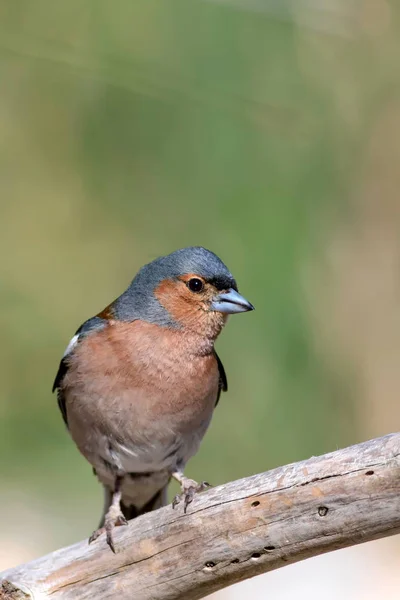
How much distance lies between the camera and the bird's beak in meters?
4.42

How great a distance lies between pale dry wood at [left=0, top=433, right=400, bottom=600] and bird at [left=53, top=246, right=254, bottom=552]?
12.5 inches

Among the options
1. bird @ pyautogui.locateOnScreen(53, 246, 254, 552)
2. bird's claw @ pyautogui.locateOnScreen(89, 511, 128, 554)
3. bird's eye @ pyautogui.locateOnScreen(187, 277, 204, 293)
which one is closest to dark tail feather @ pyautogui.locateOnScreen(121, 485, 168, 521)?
bird @ pyautogui.locateOnScreen(53, 246, 254, 552)

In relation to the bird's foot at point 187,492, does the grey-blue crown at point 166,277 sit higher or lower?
higher

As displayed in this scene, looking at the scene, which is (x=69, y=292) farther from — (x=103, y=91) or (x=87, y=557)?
(x=87, y=557)

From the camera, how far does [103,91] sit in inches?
363

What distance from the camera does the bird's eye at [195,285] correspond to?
450 cm

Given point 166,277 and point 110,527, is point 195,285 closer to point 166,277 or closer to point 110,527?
point 166,277

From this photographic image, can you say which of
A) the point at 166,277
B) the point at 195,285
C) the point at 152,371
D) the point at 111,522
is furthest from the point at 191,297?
the point at 111,522

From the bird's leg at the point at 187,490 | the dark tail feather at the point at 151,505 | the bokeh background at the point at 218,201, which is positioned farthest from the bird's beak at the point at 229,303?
the bokeh background at the point at 218,201

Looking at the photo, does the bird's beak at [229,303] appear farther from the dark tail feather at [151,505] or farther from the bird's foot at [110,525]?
the dark tail feather at [151,505]

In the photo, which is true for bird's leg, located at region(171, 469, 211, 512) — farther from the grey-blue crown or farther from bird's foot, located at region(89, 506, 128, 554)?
the grey-blue crown

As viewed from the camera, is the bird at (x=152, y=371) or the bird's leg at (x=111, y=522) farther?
the bird at (x=152, y=371)

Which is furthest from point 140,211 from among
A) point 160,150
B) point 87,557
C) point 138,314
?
point 87,557

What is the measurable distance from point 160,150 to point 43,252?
1657 millimetres
